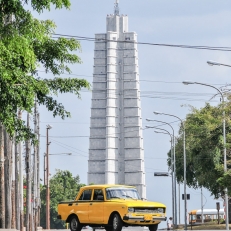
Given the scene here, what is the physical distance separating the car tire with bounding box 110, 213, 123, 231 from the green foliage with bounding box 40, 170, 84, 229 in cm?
8677

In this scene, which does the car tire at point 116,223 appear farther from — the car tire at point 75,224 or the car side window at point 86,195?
the car tire at point 75,224

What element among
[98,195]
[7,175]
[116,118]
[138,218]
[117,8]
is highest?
[117,8]

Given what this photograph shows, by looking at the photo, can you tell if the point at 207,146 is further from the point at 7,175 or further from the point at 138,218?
the point at 138,218

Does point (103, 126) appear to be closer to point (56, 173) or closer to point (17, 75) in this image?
point (56, 173)

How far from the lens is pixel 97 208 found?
33.5 meters

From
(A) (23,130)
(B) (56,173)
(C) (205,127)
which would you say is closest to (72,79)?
(A) (23,130)

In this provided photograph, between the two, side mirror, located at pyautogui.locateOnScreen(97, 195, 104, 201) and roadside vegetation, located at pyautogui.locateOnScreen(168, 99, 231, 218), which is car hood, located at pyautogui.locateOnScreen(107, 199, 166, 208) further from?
roadside vegetation, located at pyautogui.locateOnScreen(168, 99, 231, 218)

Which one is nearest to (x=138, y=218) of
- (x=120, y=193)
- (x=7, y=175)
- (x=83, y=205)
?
(x=120, y=193)

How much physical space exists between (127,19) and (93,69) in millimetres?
16739

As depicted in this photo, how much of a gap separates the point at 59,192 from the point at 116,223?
91.9m

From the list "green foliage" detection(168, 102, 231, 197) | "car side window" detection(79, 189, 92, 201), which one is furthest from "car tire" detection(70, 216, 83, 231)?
"green foliage" detection(168, 102, 231, 197)

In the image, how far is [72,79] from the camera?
105 feet

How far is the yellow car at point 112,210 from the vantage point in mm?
32375

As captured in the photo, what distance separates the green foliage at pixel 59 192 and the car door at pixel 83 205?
3336 inches
